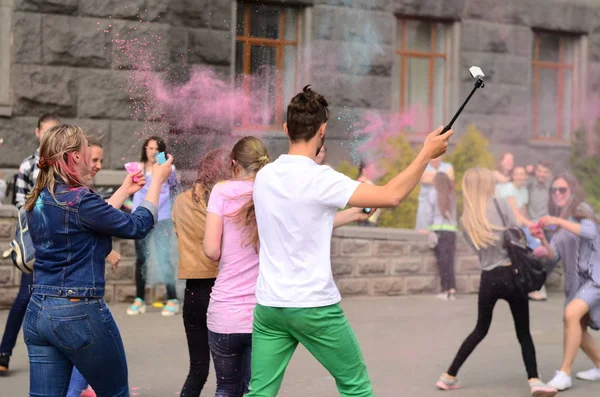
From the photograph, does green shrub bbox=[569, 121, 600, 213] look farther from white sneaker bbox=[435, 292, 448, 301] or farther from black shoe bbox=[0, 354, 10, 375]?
black shoe bbox=[0, 354, 10, 375]

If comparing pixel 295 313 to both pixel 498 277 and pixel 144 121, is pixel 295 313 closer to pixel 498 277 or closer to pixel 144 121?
pixel 498 277

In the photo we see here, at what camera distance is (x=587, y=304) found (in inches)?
275

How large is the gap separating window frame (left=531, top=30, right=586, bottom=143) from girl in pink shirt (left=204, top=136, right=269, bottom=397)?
11.7 metres

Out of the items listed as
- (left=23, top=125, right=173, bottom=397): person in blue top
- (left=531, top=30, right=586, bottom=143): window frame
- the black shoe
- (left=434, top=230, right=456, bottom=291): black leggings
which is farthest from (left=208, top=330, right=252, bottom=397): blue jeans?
(left=531, top=30, right=586, bottom=143): window frame

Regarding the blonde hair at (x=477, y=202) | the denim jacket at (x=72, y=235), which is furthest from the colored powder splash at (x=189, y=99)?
the denim jacket at (x=72, y=235)

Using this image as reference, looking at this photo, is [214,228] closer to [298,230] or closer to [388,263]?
[298,230]

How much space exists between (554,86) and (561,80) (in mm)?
146

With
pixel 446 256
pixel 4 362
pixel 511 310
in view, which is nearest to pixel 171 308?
pixel 4 362

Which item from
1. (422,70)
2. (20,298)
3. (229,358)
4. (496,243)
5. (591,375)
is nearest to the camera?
(229,358)

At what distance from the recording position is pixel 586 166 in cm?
1475

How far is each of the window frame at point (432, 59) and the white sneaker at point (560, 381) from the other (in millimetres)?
7774

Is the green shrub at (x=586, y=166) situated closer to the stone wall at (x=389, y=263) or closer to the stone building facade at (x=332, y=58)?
the stone building facade at (x=332, y=58)

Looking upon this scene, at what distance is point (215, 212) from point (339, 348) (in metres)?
1.08

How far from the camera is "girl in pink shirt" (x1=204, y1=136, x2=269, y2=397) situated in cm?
496
